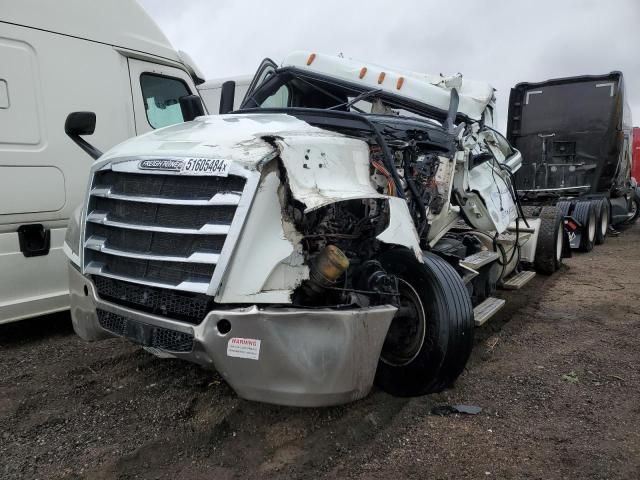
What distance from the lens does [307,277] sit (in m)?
2.81

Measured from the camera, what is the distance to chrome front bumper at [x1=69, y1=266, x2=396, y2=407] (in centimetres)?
260

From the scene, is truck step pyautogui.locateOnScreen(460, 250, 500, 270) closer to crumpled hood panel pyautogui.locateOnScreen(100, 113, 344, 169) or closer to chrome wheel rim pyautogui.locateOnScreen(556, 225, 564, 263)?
crumpled hood panel pyautogui.locateOnScreen(100, 113, 344, 169)

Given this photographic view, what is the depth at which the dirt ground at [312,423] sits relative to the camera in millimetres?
2830

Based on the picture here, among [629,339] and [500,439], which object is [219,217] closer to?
[500,439]

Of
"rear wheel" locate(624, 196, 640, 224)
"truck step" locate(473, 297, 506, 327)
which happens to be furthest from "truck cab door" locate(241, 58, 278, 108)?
"rear wheel" locate(624, 196, 640, 224)

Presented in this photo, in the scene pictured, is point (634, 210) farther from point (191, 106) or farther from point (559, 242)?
point (191, 106)

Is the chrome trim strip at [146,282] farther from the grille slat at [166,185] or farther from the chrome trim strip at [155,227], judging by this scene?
the grille slat at [166,185]

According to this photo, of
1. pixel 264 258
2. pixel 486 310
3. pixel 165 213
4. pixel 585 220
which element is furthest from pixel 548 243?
pixel 165 213

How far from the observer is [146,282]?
298 cm

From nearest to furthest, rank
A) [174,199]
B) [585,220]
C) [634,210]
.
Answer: [174,199], [585,220], [634,210]

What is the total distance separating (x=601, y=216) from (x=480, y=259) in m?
7.90

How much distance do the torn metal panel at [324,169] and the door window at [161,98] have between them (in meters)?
3.09

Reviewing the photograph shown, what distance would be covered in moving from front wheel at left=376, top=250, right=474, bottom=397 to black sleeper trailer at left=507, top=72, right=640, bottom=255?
26.1 feet

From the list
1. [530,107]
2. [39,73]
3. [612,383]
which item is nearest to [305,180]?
[612,383]
